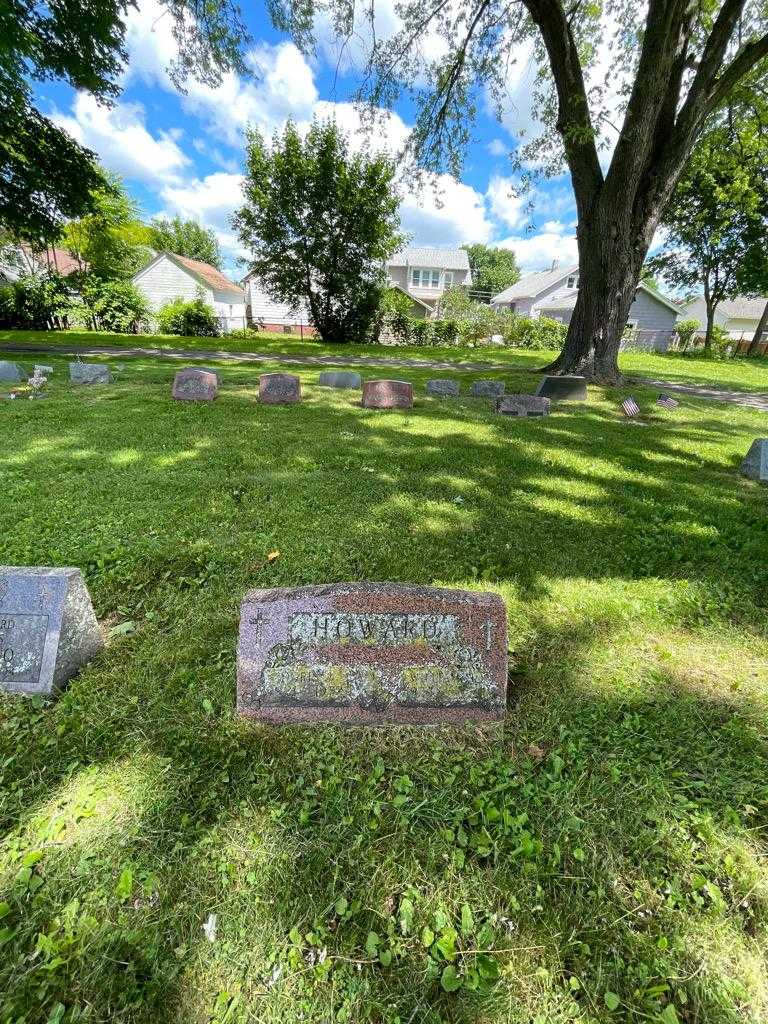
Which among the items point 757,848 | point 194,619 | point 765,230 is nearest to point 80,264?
point 194,619

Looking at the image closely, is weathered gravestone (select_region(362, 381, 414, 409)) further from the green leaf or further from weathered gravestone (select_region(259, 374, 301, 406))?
the green leaf

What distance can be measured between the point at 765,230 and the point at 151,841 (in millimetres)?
40535

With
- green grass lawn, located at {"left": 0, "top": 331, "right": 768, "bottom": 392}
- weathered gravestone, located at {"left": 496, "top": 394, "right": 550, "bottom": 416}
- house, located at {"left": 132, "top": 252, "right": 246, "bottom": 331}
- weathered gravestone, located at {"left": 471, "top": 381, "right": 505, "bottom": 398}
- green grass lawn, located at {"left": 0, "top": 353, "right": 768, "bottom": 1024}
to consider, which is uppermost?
house, located at {"left": 132, "top": 252, "right": 246, "bottom": 331}

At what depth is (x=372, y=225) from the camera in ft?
74.9

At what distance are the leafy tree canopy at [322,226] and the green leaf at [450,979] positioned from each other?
2602 centimetres

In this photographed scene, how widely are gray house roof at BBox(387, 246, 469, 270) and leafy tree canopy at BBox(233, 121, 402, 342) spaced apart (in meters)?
23.4

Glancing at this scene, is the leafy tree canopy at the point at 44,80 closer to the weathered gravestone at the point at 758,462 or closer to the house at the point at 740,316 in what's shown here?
the weathered gravestone at the point at 758,462

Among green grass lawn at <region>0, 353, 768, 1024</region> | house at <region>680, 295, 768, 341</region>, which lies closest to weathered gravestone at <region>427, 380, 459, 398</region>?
green grass lawn at <region>0, 353, 768, 1024</region>

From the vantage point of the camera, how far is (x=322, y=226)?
22.5 m

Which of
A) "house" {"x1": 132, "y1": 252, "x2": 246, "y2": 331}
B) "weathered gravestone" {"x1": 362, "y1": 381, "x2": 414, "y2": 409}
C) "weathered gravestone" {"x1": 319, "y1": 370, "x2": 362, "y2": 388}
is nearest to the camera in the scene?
"weathered gravestone" {"x1": 362, "y1": 381, "x2": 414, "y2": 409}

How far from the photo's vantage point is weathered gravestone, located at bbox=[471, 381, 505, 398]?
384 inches

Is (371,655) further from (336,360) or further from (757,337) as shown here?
→ (757,337)

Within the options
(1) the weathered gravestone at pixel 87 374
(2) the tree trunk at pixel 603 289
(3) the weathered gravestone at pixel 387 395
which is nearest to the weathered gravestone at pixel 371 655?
(3) the weathered gravestone at pixel 387 395

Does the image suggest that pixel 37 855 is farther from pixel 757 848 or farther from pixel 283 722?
pixel 757 848
